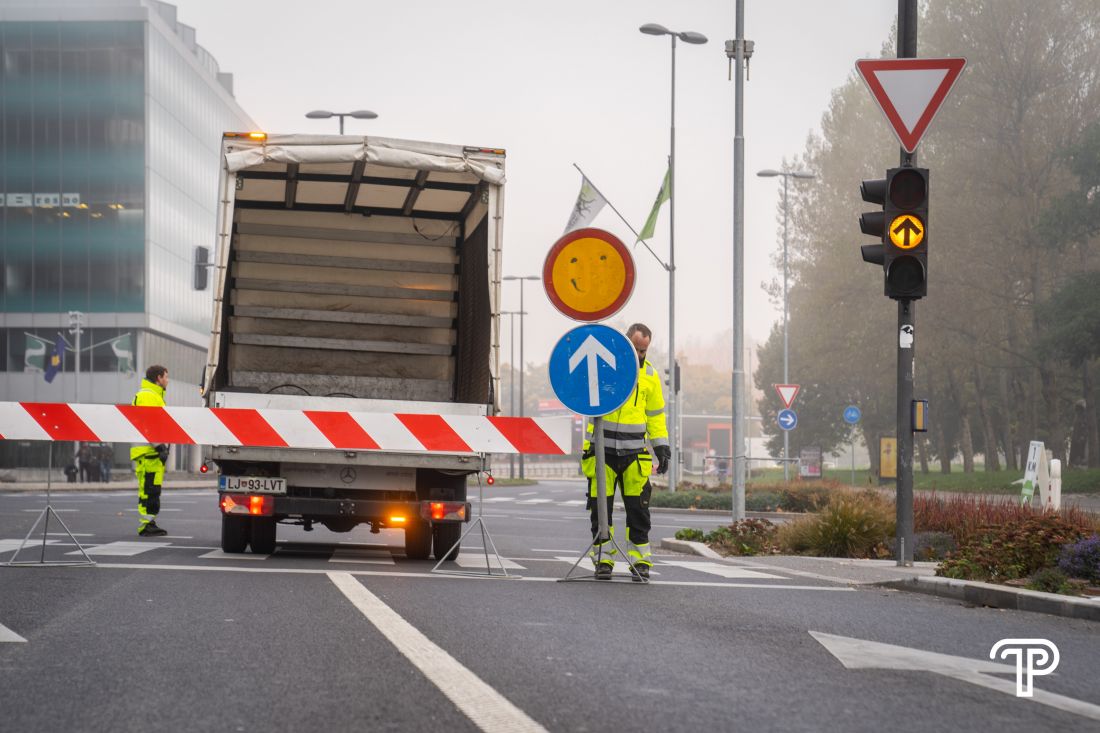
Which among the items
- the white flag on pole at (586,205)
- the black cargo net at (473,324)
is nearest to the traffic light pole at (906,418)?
the black cargo net at (473,324)

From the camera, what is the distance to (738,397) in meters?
22.6

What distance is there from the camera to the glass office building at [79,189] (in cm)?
6988

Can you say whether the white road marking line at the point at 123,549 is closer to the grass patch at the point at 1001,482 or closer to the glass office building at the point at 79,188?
the grass patch at the point at 1001,482

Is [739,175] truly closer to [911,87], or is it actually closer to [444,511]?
[911,87]

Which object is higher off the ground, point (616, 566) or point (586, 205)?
point (586, 205)

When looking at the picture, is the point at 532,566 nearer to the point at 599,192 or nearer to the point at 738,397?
the point at 738,397

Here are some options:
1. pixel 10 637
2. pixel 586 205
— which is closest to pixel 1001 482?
pixel 586 205

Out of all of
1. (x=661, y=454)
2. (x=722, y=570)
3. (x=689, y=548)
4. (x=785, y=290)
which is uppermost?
(x=785, y=290)

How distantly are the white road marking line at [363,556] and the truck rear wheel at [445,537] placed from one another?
1.45 feet

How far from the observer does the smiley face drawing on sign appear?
Answer: 1139 centimetres

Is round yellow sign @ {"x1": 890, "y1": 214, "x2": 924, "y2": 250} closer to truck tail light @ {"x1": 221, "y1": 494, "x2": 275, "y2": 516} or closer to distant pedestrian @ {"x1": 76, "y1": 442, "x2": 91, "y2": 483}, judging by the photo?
truck tail light @ {"x1": 221, "y1": 494, "x2": 275, "y2": 516}

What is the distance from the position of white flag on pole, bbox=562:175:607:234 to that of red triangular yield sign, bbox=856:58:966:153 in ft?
38.0

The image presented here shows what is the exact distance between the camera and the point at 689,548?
17.1 meters

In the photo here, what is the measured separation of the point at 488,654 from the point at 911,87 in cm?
818
